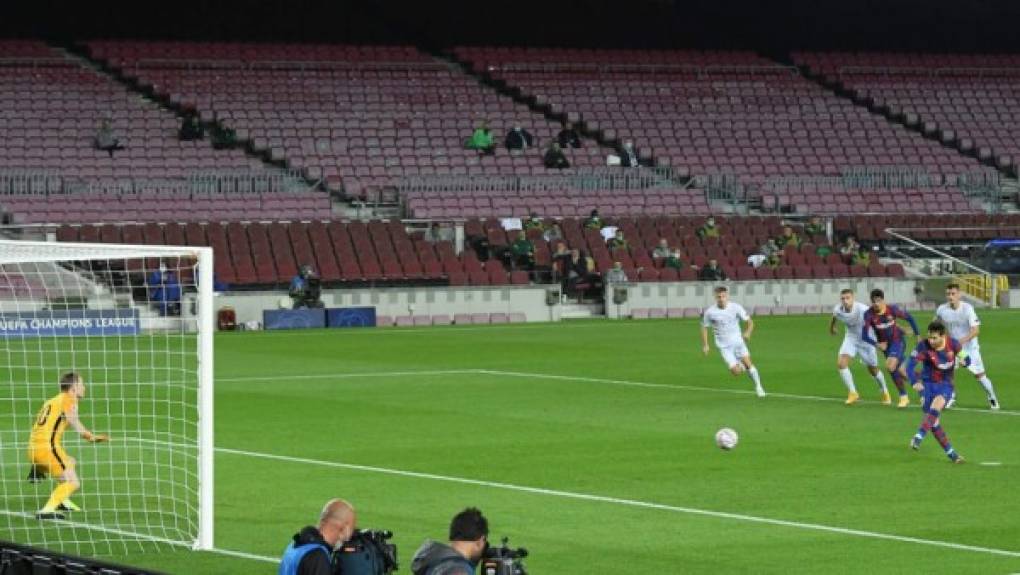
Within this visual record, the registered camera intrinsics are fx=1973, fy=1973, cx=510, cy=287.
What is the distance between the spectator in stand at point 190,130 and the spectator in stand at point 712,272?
15610 mm

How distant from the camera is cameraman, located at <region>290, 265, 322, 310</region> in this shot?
4897 cm

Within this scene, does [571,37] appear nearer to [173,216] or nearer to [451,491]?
[173,216]

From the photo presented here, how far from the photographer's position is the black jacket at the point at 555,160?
60.8 m

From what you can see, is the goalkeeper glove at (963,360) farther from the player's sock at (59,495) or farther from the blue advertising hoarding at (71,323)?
the blue advertising hoarding at (71,323)

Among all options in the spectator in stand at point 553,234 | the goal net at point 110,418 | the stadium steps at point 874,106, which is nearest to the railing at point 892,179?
the stadium steps at point 874,106

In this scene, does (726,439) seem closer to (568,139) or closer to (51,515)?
(51,515)

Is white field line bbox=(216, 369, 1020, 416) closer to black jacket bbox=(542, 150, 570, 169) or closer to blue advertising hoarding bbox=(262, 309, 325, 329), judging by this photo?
blue advertising hoarding bbox=(262, 309, 325, 329)

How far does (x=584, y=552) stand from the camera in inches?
643

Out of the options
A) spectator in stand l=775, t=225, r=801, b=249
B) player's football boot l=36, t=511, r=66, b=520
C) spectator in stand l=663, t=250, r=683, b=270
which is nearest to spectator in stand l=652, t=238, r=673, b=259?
spectator in stand l=663, t=250, r=683, b=270

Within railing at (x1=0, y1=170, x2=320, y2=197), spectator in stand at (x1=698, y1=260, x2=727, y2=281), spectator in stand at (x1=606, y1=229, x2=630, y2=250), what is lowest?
spectator in stand at (x1=698, y1=260, x2=727, y2=281)

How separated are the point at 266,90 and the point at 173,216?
10494mm

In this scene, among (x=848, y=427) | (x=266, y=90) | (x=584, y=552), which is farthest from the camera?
(x=266, y=90)

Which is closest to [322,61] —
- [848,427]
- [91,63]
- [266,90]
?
[266,90]

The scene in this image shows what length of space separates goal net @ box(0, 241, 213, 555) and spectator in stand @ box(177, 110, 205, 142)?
13977mm
